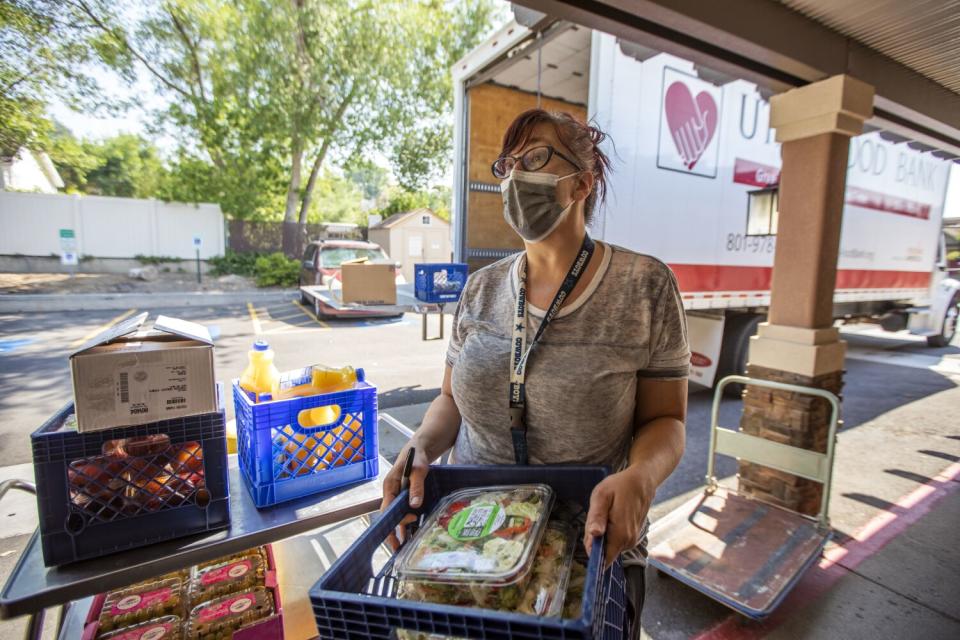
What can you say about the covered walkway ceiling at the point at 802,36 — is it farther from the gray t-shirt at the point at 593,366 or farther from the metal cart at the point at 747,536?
Answer: the metal cart at the point at 747,536

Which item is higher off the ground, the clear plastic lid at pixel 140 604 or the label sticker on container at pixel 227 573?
the label sticker on container at pixel 227 573

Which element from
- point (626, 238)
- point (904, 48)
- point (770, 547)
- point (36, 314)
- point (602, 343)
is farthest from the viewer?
point (36, 314)

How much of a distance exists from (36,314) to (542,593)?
13.9m

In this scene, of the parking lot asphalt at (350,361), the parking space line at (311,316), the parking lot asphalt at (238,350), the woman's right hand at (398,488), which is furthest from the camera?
the parking space line at (311,316)

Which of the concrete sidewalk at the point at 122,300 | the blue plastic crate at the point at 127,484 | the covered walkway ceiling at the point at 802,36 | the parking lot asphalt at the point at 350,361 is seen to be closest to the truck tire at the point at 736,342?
the parking lot asphalt at the point at 350,361

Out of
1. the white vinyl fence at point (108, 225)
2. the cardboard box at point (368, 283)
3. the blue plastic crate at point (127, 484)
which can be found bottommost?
the blue plastic crate at point (127, 484)

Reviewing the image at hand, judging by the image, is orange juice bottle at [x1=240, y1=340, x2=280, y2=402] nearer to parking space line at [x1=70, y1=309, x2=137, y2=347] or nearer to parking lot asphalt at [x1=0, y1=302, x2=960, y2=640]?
parking lot asphalt at [x1=0, y1=302, x2=960, y2=640]

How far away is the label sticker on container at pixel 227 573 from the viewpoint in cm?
191

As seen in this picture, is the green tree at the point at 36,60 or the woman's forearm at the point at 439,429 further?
the green tree at the point at 36,60

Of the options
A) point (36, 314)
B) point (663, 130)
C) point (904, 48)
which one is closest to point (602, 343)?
point (904, 48)

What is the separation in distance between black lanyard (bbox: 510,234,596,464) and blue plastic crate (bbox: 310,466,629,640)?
0.19m

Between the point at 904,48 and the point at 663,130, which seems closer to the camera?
the point at 904,48

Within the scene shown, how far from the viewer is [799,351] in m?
3.38

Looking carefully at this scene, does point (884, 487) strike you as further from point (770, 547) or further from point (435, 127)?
point (435, 127)
